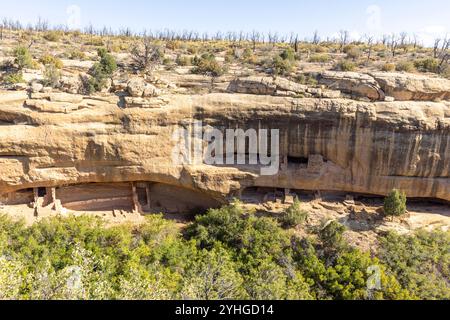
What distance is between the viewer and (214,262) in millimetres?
12008

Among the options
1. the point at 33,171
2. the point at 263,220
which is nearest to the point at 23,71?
the point at 33,171

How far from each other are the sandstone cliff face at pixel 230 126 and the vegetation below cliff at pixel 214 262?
2.27 metres

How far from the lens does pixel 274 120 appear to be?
50.4 ft

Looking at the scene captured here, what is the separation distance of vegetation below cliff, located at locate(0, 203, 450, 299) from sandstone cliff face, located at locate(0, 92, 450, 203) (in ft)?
7.45

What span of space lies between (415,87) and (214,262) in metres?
13.1

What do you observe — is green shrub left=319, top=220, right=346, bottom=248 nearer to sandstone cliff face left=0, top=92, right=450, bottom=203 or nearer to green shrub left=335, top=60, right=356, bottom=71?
sandstone cliff face left=0, top=92, right=450, bottom=203

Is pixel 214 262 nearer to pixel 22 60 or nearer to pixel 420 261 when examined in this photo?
pixel 420 261

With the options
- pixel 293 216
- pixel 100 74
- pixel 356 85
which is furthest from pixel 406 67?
pixel 100 74

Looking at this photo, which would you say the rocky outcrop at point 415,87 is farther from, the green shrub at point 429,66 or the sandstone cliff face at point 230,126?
the green shrub at point 429,66

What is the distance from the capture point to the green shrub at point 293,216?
1493 centimetres

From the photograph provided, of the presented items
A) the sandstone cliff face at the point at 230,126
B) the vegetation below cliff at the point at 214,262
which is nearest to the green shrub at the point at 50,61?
the sandstone cliff face at the point at 230,126
